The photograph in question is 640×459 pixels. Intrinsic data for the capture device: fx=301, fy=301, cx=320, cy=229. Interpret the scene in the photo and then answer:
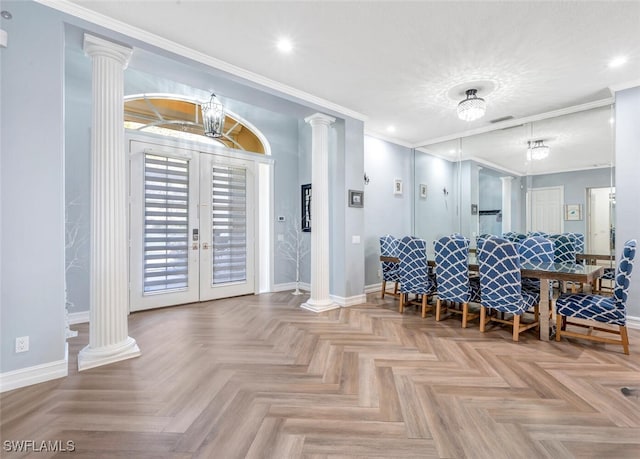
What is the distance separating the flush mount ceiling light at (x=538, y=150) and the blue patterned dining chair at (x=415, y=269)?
101 inches

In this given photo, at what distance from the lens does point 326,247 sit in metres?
4.44

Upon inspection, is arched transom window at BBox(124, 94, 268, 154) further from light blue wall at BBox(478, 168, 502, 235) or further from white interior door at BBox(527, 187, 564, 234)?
white interior door at BBox(527, 187, 564, 234)

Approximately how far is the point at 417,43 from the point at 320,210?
231 cm

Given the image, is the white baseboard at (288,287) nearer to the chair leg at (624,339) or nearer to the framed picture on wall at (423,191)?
the framed picture on wall at (423,191)

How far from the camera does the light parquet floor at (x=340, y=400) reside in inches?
63.7

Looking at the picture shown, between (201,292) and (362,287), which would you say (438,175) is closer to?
(362,287)

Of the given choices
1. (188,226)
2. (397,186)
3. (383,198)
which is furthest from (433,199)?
(188,226)

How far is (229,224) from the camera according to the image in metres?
4.97

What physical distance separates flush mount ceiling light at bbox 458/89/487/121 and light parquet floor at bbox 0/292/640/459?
2616 millimetres

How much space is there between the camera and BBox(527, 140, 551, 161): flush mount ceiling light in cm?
473

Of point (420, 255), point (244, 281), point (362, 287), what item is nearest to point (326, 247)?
point (362, 287)

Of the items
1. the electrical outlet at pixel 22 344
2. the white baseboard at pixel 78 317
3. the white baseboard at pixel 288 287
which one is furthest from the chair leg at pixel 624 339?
the white baseboard at pixel 78 317

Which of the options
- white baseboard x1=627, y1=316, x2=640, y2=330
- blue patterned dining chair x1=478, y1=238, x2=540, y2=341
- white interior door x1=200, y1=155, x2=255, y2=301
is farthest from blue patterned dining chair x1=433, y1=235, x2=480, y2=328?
white interior door x1=200, y1=155, x2=255, y2=301

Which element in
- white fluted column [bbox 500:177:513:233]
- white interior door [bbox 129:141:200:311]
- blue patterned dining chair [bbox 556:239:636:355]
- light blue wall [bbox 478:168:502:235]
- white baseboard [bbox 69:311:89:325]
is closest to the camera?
blue patterned dining chair [bbox 556:239:636:355]
